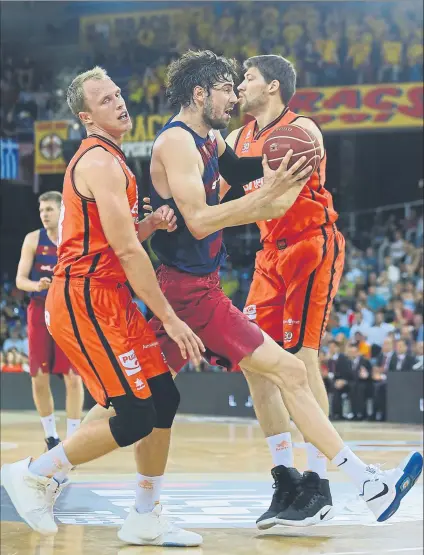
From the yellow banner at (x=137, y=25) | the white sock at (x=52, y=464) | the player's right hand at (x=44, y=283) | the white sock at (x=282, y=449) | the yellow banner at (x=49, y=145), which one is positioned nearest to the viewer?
the white sock at (x=52, y=464)

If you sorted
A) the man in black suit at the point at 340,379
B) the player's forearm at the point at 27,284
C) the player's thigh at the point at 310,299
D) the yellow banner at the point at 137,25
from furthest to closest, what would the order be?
the yellow banner at the point at 137,25, the man in black suit at the point at 340,379, the player's forearm at the point at 27,284, the player's thigh at the point at 310,299

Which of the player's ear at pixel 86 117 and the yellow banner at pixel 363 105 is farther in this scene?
the yellow banner at pixel 363 105

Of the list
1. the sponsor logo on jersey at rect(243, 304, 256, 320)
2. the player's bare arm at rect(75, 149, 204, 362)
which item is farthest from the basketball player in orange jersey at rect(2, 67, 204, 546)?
the sponsor logo on jersey at rect(243, 304, 256, 320)

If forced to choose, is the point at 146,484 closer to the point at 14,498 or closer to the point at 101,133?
the point at 14,498

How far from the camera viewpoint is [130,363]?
451 centimetres

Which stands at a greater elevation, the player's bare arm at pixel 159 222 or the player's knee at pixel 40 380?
the player's bare arm at pixel 159 222

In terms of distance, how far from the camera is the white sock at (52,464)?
4.66 m

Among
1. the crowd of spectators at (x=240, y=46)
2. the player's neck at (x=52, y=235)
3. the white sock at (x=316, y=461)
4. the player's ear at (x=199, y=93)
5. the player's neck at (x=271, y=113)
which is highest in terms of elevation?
the crowd of spectators at (x=240, y=46)

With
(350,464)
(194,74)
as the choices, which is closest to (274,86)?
(194,74)

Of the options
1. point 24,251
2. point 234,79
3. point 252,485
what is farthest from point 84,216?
point 24,251

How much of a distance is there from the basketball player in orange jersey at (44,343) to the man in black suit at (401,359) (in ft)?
21.4

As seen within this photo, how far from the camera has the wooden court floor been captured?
482 cm

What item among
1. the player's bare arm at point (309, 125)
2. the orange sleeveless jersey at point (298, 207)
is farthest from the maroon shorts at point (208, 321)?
the player's bare arm at point (309, 125)

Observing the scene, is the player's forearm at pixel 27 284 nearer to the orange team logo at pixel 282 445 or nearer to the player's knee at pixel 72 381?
the player's knee at pixel 72 381
